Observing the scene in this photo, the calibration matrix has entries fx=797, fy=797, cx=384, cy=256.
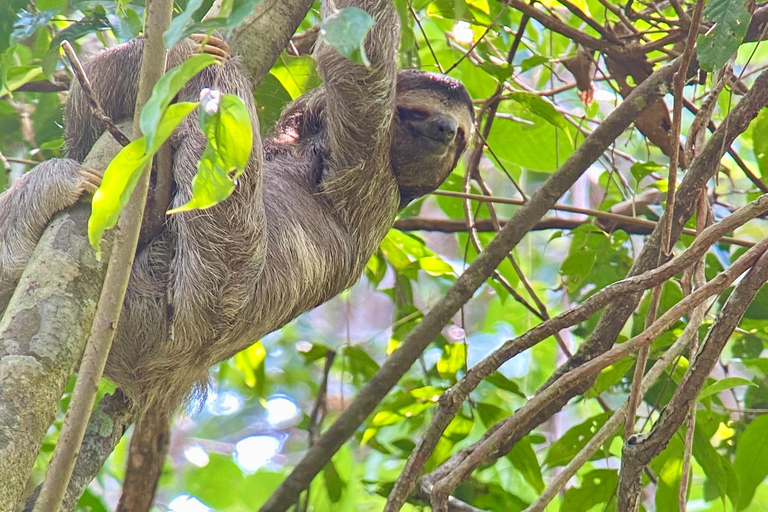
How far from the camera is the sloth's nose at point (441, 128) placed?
214 inches

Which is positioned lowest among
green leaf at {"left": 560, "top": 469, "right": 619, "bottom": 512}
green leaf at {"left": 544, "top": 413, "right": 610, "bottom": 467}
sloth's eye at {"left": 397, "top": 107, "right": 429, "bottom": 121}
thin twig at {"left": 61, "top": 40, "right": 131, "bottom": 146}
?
green leaf at {"left": 560, "top": 469, "right": 619, "bottom": 512}

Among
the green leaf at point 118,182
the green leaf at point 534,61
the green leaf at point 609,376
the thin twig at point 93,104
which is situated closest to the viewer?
the green leaf at point 118,182

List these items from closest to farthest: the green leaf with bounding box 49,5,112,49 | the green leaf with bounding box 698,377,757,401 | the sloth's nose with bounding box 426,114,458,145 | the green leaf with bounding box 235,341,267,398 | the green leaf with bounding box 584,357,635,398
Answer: the green leaf with bounding box 698,377,757,401 → the green leaf with bounding box 584,357,635,398 → the green leaf with bounding box 49,5,112,49 → the sloth's nose with bounding box 426,114,458,145 → the green leaf with bounding box 235,341,267,398

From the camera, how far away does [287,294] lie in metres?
5.15

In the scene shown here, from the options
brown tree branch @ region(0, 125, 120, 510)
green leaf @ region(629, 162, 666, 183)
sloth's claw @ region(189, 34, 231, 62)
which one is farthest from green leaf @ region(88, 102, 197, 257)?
green leaf @ region(629, 162, 666, 183)

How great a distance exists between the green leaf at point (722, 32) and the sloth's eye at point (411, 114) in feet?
6.36

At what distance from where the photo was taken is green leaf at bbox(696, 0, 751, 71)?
406 cm

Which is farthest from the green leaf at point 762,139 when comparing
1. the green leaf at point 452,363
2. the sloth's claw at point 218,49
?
the sloth's claw at point 218,49

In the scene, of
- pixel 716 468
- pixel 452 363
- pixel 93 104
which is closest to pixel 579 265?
pixel 452 363

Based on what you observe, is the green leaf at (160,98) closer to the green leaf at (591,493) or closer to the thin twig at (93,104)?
the thin twig at (93,104)

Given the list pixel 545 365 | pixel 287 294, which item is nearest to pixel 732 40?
pixel 287 294

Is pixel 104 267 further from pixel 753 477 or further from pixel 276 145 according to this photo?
pixel 753 477

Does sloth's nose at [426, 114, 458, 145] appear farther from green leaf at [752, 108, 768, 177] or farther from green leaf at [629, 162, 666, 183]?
green leaf at [752, 108, 768, 177]

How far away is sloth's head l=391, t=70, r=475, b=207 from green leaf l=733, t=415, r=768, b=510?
260cm
